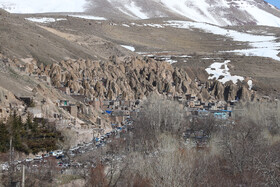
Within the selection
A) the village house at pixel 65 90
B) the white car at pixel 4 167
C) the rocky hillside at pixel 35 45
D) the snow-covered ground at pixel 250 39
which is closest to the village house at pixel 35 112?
the white car at pixel 4 167

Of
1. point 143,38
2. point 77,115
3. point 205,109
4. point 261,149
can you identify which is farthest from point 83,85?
point 143,38

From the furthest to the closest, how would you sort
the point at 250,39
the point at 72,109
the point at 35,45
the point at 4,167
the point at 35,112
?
the point at 250,39
the point at 35,45
the point at 72,109
the point at 35,112
the point at 4,167

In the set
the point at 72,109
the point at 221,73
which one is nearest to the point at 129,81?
the point at 221,73

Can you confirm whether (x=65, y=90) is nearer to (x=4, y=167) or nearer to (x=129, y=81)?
(x=129, y=81)

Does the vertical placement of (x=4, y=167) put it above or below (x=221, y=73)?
above

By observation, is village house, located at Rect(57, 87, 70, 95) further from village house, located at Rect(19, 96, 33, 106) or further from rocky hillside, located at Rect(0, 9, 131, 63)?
village house, located at Rect(19, 96, 33, 106)

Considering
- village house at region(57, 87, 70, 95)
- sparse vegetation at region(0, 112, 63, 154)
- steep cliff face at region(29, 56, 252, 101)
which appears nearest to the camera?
sparse vegetation at region(0, 112, 63, 154)

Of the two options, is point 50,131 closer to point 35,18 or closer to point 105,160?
point 105,160

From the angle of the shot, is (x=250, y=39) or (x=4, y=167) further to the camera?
(x=250, y=39)

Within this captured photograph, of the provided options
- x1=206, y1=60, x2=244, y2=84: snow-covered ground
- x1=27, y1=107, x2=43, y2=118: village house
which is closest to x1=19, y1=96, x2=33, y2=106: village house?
x1=27, y1=107, x2=43, y2=118: village house

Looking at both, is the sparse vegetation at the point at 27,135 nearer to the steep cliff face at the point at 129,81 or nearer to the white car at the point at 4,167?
the white car at the point at 4,167
